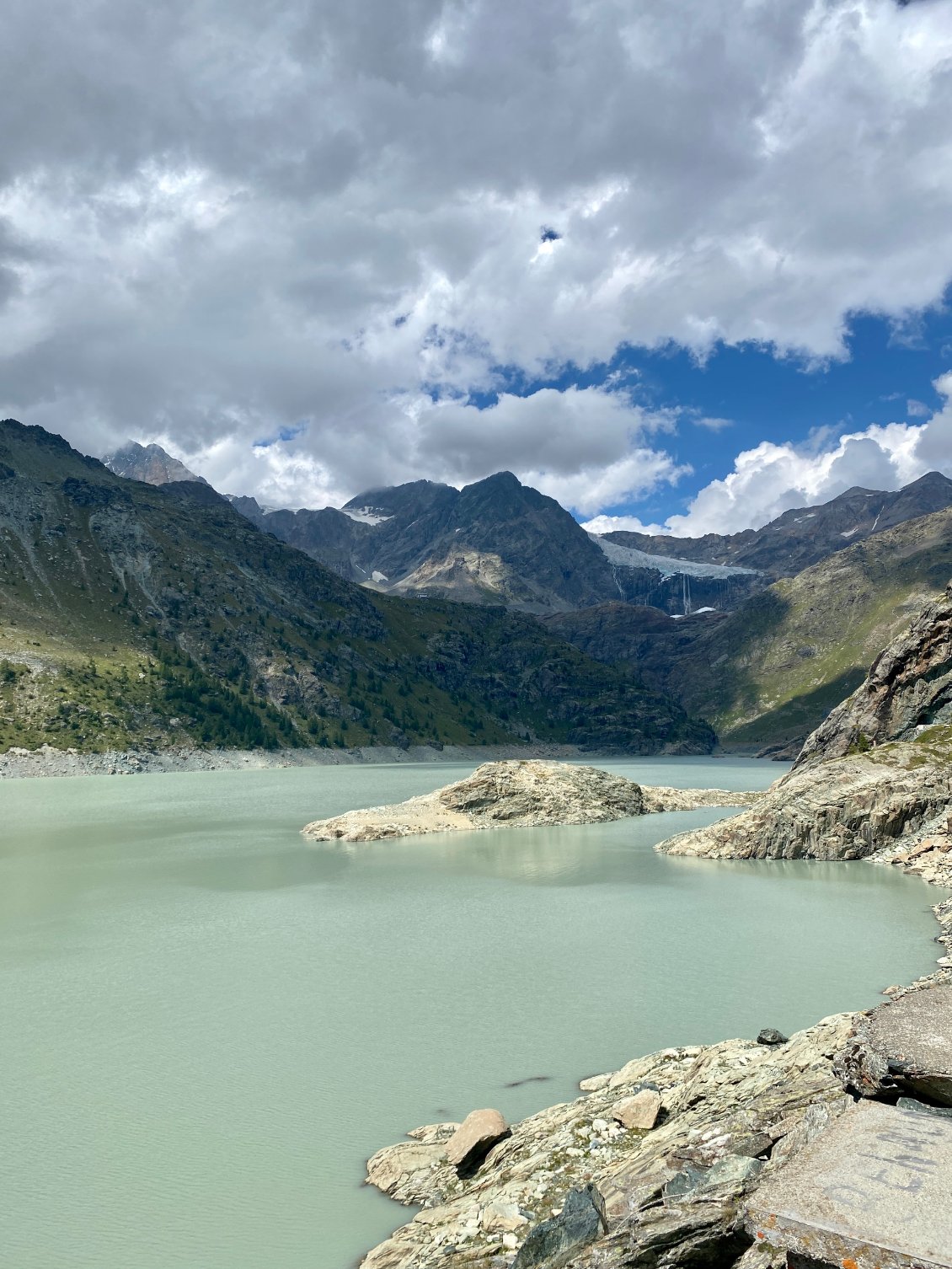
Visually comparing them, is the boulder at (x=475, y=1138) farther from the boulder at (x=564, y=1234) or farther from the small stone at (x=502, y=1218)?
the boulder at (x=564, y=1234)

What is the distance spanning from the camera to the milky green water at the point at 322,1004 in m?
17.4

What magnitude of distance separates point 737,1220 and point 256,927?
128 ft

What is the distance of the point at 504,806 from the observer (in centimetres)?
9050

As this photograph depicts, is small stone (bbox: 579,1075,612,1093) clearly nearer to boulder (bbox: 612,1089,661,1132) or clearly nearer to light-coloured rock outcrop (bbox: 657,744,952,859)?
boulder (bbox: 612,1089,661,1132)

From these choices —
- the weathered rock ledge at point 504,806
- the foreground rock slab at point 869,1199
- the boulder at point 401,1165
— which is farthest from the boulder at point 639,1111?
the weathered rock ledge at point 504,806

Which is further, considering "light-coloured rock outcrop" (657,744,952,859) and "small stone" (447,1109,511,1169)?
"light-coloured rock outcrop" (657,744,952,859)

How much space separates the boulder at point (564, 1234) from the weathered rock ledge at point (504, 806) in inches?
2774

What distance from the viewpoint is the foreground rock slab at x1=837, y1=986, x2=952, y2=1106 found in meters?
10.3

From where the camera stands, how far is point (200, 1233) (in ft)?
53.0

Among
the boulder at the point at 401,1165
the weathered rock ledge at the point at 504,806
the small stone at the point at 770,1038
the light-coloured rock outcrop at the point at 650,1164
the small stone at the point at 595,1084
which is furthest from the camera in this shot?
the weathered rock ledge at the point at 504,806

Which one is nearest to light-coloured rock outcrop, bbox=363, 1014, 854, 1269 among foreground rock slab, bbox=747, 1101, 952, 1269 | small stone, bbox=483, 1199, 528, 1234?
small stone, bbox=483, 1199, 528, 1234

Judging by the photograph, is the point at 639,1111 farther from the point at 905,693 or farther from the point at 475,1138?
the point at 905,693

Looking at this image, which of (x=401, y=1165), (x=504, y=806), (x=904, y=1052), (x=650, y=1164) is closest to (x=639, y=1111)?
(x=650, y=1164)

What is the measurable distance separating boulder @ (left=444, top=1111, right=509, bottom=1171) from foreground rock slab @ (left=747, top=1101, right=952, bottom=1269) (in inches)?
415
